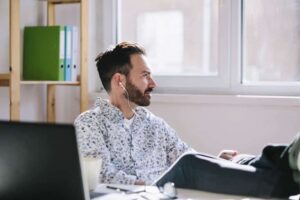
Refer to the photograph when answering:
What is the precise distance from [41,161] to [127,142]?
3.75 feet

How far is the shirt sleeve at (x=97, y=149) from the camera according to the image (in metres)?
1.72

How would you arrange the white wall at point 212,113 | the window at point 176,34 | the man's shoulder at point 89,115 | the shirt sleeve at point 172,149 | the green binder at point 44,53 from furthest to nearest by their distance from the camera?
the window at point 176,34 < the green binder at point 44,53 < the white wall at point 212,113 < the shirt sleeve at point 172,149 < the man's shoulder at point 89,115

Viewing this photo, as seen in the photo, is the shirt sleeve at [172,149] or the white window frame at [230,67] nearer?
the shirt sleeve at [172,149]

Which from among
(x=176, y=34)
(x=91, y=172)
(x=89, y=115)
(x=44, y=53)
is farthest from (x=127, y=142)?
(x=176, y=34)

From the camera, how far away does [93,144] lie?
1802mm

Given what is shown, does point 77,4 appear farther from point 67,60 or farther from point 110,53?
point 110,53

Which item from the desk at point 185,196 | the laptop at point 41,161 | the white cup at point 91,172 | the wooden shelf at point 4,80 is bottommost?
the desk at point 185,196

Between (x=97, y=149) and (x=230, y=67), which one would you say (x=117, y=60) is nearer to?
(x=97, y=149)

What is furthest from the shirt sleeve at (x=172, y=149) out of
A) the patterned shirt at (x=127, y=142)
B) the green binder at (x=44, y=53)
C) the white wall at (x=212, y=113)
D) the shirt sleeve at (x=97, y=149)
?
the green binder at (x=44, y=53)

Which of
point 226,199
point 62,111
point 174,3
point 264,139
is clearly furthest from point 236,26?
point 226,199

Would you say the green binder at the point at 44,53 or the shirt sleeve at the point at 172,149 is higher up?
the green binder at the point at 44,53

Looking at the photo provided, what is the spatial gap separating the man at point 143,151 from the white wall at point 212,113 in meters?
0.61

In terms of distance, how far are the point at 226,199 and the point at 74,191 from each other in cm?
53

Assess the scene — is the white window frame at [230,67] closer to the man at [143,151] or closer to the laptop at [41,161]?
the man at [143,151]
